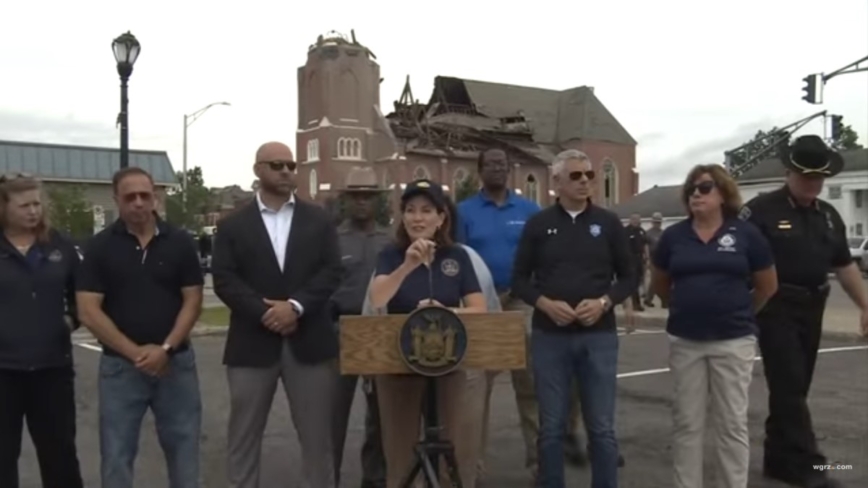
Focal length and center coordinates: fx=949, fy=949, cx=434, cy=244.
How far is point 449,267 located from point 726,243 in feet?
5.93

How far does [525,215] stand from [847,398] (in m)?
4.95

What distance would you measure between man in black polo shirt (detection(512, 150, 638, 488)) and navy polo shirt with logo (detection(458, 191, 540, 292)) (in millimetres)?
903

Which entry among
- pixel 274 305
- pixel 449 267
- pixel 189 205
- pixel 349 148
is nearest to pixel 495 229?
pixel 449 267

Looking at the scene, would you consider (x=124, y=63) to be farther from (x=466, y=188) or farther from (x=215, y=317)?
(x=466, y=188)

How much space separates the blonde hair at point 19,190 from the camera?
5098 millimetres

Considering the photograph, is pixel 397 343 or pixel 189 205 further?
pixel 189 205

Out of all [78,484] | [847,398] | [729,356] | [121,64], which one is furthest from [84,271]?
[121,64]

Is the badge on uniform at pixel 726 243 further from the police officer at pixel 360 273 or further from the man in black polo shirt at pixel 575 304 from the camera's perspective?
the police officer at pixel 360 273

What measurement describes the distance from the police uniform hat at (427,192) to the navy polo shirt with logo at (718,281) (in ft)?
5.40

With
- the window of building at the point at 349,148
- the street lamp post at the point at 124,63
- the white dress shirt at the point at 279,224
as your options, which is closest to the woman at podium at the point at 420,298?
the white dress shirt at the point at 279,224

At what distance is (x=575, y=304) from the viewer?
18.0 ft

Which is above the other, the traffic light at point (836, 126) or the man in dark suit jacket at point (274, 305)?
the traffic light at point (836, 126)

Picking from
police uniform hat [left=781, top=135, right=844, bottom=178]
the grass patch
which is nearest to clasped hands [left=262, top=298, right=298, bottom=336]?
police uniform hat [left=781, top=135, right=844, bottom=178]

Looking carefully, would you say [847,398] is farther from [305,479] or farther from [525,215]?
[305,479]
